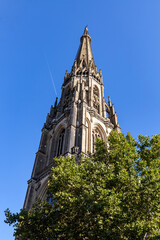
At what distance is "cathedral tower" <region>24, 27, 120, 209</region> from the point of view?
80.9 feet

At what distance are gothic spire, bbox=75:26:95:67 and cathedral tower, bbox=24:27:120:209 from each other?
131cm

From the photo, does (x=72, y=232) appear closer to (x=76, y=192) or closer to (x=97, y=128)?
(x=76, y=192)

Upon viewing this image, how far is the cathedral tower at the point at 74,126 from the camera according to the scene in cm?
2466

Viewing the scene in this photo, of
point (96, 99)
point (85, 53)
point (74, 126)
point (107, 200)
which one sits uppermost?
point (85, 53)

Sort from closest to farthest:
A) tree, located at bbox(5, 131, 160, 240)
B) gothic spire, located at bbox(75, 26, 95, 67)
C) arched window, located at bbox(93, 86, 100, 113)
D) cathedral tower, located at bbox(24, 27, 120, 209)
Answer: tree, located at bbox(5, 131, 160, 240), cathedral tower, located at bbox(24, 27, 120, 209), arched window, located at bbox(93, 86, 100, 113), gothic spire, located at bbox(75, 26, 95, 67)

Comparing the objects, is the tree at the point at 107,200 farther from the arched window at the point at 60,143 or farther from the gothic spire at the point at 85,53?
the gothic spire at the point at 85,53

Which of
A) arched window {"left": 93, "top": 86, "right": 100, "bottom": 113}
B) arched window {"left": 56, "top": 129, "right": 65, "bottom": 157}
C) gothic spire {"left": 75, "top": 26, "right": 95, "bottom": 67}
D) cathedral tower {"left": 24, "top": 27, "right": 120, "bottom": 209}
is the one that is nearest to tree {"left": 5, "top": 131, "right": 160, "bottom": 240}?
cathedral tower {"left": 24, "top": 27, "right": 120, "bottom": 209}

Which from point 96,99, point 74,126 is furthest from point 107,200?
point 96,99

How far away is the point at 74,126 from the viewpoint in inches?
1008

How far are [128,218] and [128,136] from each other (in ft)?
20.5

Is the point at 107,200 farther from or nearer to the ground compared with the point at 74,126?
nearer to the ground

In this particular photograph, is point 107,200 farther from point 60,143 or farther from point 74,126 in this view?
point 60,143

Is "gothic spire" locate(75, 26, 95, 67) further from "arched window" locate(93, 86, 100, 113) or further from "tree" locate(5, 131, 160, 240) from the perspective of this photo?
"tree" locate(5, 131, 160, 240)

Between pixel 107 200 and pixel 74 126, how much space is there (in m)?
15.9
